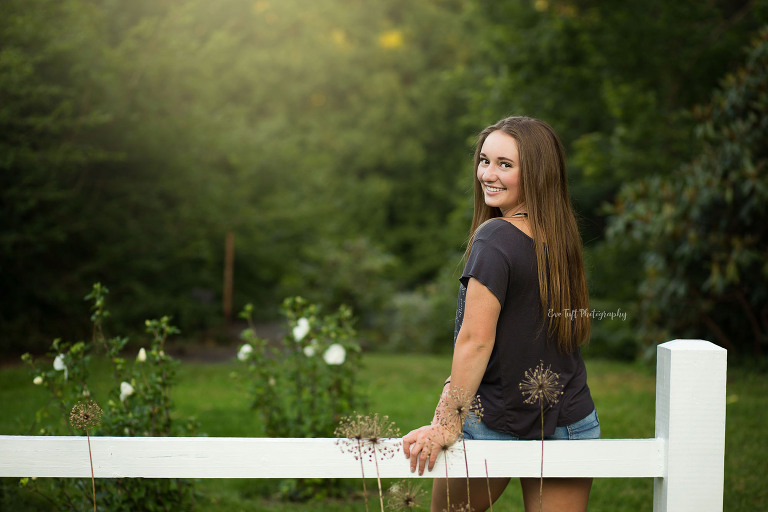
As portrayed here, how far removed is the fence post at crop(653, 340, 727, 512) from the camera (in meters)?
1.76

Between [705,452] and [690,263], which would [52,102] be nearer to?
[690,263]

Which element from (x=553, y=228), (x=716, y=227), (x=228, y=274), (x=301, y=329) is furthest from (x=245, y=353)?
(x=228, y=274)

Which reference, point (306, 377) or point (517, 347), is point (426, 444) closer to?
point (517, 347)

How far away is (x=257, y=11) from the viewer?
758 inches

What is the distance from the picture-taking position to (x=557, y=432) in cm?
200

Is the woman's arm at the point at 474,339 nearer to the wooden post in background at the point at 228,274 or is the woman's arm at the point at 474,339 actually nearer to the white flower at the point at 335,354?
the white flower at the point at 335,354

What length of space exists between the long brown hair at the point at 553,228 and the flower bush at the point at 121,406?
1787 millimetres

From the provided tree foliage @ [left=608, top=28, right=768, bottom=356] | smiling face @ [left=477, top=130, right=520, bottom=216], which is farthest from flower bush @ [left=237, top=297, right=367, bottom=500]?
tree foliage @ [left=608, top=28, right=768, bottom=356]

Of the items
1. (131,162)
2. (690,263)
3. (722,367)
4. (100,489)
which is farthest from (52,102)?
(722,367)

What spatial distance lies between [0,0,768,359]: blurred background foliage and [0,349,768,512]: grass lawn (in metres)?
1.08

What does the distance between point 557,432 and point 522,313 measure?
14.4 inches

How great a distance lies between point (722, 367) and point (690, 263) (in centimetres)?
606

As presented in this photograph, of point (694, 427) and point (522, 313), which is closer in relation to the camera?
point (694, 427)

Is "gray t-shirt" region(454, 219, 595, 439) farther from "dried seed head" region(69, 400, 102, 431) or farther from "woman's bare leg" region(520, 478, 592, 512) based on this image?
"dried seed head" region(69, 400, 102, 431)
